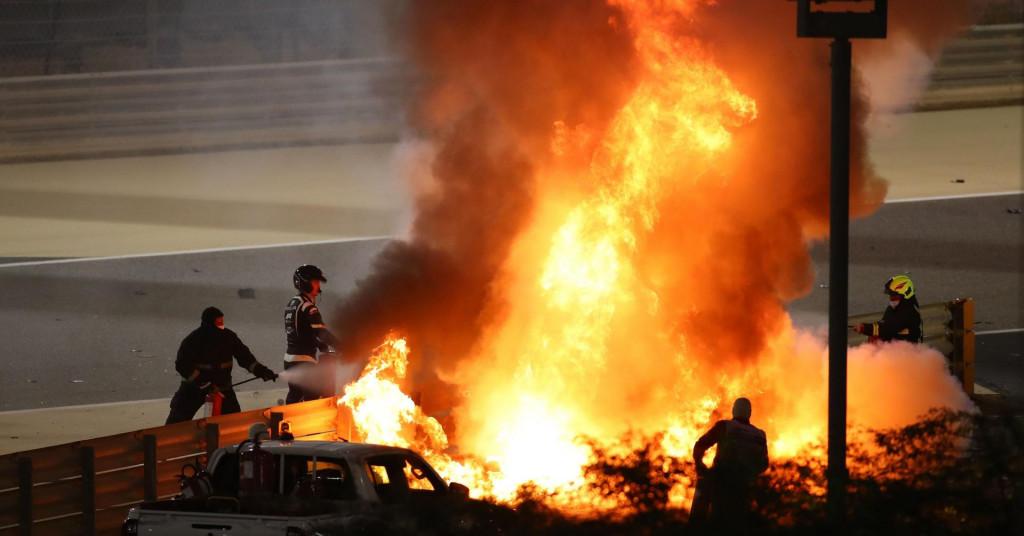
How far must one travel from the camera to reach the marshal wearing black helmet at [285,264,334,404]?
612 inches

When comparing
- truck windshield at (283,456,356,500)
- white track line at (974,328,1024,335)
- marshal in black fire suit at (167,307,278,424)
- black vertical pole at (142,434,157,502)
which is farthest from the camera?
white track line at (974,328,1024,335)

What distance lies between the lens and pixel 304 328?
1556cm

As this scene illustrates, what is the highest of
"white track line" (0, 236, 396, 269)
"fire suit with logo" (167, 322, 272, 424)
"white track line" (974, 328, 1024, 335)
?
"white track line" (0, 236, 396, 269)

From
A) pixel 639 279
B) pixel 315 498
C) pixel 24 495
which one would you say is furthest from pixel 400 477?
pixel 639 279

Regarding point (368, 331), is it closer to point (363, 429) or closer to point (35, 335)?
point (363, 429)

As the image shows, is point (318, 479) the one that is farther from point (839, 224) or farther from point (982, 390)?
point (982, 390)

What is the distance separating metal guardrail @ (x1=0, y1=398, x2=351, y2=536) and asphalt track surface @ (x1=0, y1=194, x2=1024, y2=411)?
5.39 metres

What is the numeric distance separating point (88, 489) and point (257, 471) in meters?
1.80

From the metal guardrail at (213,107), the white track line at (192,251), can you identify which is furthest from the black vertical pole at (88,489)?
the metal guardrail at (213,107)

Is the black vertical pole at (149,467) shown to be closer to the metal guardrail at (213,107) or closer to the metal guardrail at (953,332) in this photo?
the metal guardrail at (953,332)

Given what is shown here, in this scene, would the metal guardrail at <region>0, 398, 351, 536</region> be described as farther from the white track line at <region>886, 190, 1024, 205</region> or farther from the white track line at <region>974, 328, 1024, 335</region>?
the white track line at <region>886, 190, 1024, 205</region>

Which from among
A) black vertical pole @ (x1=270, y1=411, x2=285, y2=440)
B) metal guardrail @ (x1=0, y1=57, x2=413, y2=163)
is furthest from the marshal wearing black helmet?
metal guardrail @ (x1=0, y1=57, x2=413, y2=163)

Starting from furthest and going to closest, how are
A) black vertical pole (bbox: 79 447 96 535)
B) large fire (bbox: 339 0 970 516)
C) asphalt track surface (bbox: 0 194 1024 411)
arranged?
asphalt track surface (bbox: 0 194 1024 411) → large fire (bbox: 339 0 970 516) → black vertical pole (bbox: 79 447 96 535)

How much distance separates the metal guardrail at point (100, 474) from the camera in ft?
38.0
